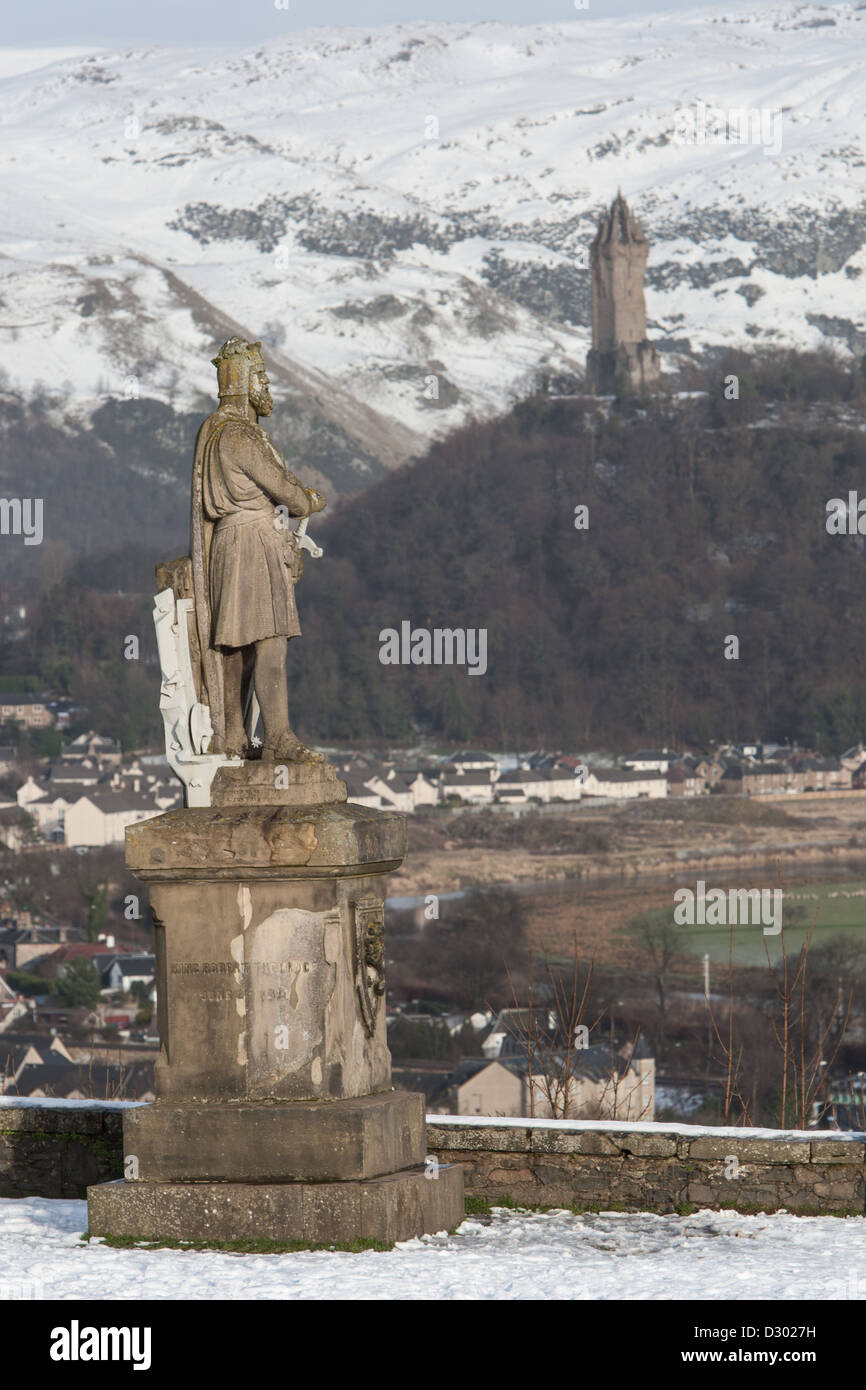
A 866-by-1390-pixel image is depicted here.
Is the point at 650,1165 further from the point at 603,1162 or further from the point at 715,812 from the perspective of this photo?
the point at 715,812

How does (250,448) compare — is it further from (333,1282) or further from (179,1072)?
(333,1282)

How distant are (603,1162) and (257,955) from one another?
207 cm

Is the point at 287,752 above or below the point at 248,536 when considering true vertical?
below

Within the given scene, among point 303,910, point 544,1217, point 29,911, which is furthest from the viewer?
point 29,911

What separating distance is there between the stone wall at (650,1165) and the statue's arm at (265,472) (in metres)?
3.05

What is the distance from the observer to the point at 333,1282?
8281mm

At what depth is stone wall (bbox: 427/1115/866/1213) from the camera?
998 centimetres

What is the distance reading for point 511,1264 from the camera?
28.6 feet

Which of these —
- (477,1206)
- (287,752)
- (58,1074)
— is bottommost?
(58,1074)

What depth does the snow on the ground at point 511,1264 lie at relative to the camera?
814 centimetres

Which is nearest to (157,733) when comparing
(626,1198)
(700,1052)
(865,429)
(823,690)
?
(823,690)

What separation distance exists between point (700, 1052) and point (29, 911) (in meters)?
44.5

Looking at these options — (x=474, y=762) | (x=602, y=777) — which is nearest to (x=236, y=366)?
(x=602, y=777)

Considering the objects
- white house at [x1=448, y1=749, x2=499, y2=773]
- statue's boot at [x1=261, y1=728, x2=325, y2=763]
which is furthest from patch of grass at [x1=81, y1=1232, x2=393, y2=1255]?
white house at [x1=448, y1=749, x2=499, y2=773]
